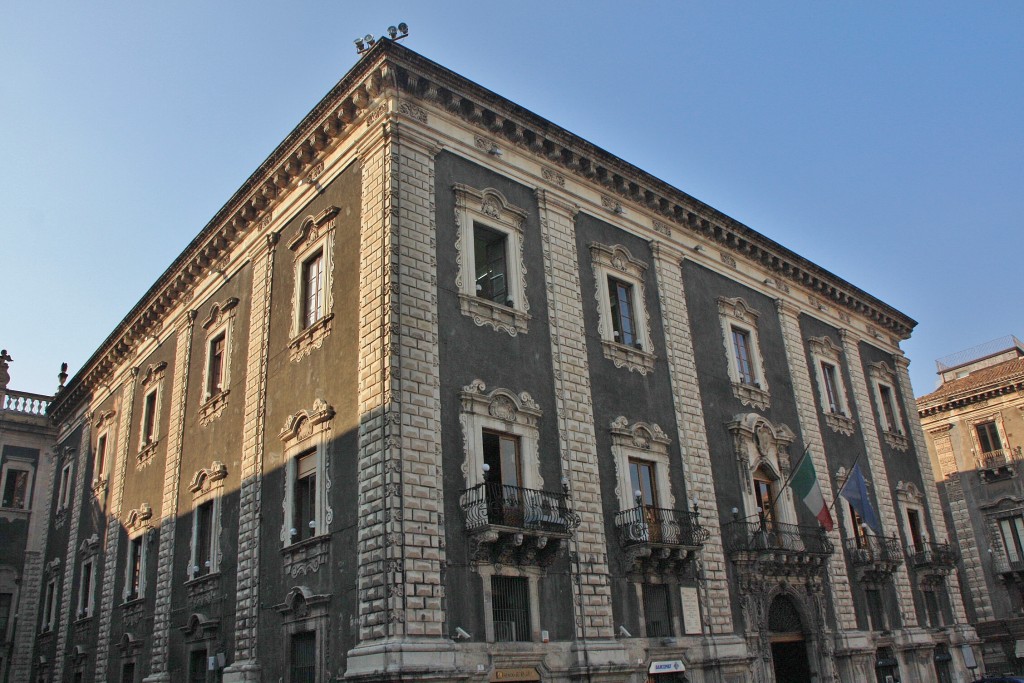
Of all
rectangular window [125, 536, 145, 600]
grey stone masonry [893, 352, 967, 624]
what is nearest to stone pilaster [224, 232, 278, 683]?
rectangular window [125, 536, 145, 600]

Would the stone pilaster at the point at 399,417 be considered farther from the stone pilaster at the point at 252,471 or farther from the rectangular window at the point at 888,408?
the rectangular window at the point at 888,408

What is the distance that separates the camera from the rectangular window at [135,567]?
25.8m

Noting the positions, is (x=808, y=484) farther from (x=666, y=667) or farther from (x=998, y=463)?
(x=998, y=463)

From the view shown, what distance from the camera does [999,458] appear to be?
40.3m

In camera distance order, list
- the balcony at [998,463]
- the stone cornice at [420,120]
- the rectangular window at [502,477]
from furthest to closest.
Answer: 1. the balcony at [998,463]
2. the stone cornice at [420,120]
3. the rectangular window at [502,477]

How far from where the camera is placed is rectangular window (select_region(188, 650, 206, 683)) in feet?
70.0

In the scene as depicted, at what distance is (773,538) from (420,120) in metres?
13.7

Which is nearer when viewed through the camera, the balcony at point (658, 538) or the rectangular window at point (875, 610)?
the balcony at point (658, 538)

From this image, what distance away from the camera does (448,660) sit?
1504 cm

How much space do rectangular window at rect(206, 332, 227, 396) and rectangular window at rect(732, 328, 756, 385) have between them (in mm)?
14599

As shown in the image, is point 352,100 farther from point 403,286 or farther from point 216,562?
point 216,562

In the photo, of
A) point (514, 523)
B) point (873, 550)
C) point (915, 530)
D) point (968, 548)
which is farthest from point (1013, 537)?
point (514, 523)

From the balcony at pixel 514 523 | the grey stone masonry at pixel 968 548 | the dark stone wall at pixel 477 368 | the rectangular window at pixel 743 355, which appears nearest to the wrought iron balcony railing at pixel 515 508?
the balcony at pixel 514 523

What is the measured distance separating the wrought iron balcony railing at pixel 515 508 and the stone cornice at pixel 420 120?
829cm
